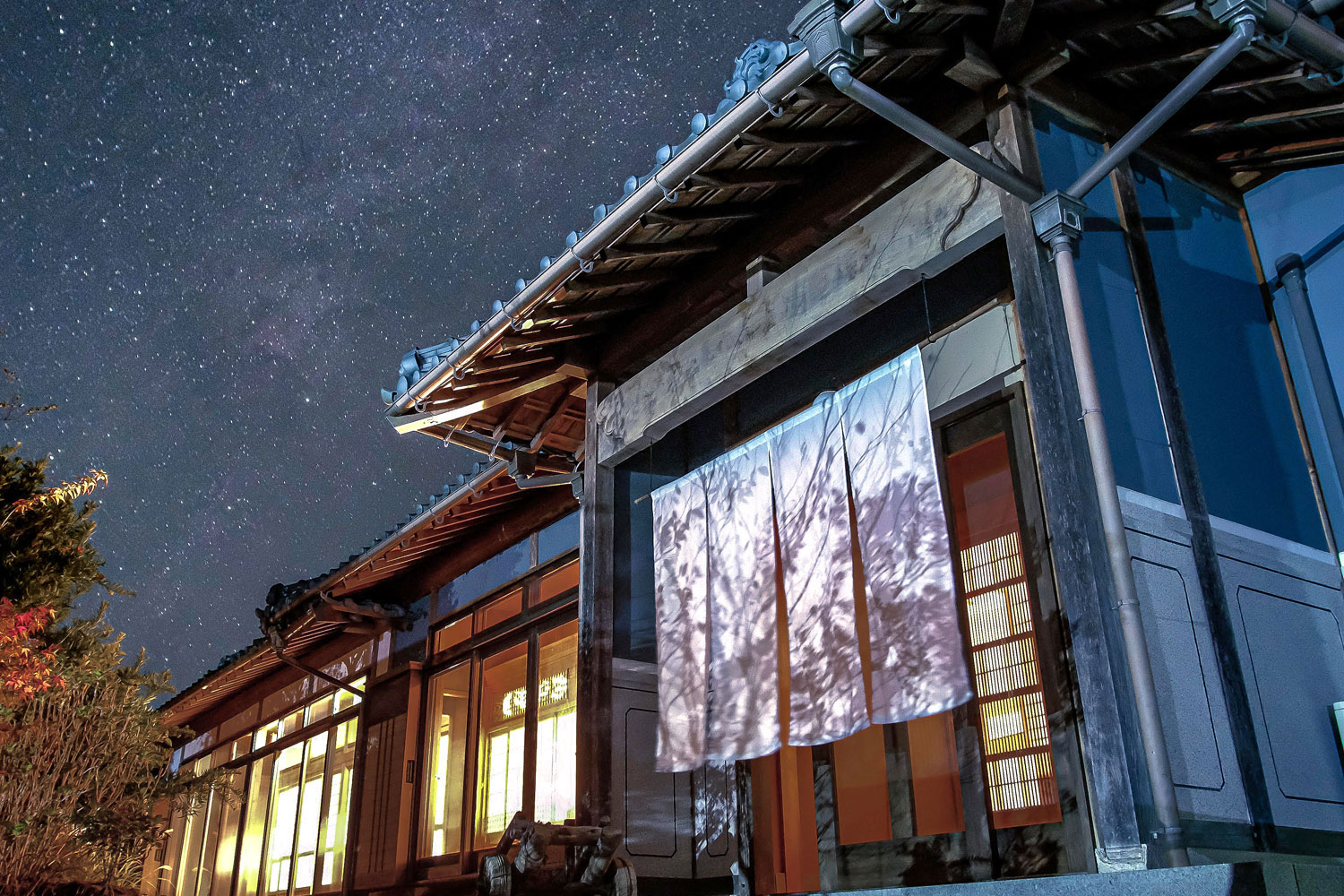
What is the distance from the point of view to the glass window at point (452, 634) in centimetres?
1167

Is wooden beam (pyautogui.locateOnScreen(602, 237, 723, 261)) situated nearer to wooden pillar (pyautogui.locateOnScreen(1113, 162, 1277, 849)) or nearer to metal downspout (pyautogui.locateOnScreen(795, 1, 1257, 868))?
metal downspout (pyautogui.locateOnScreen(795, 1, 1257, 868))

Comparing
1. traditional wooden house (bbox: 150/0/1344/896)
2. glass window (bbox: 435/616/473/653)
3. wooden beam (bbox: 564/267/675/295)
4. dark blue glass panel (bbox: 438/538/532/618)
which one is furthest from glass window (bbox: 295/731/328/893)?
wooden beam (bbox: 564/267/675/295)

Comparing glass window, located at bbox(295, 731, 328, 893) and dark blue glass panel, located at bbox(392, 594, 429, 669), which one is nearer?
dark blue glass panel, located at bbox(392, 594, 429, 669)

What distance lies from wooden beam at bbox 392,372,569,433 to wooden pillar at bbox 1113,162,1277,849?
167 inches

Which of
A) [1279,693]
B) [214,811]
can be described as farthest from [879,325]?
[214,811]

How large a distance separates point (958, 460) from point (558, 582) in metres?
5.11

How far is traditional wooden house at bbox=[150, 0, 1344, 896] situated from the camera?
462 centimetres

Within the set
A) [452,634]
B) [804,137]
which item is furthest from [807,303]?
[452,634]

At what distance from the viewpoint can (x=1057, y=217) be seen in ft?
16.3

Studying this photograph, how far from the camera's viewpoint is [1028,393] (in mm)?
4926

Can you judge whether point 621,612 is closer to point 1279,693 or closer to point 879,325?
point 879,325

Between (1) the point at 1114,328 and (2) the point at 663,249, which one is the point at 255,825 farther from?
(1) the point at 1114,328

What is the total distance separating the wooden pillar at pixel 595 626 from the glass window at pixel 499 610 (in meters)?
3.17

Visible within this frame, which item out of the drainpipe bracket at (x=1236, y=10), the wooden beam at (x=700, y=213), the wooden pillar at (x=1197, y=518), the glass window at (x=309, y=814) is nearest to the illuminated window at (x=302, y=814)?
the glass window at (x=309, y=814)
